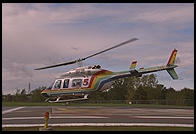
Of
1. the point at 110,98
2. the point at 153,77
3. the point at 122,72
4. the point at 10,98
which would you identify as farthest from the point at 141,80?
the point at 122,72

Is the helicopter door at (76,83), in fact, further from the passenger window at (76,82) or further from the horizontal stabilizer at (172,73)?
the horizontal stabilizer at (172,73)

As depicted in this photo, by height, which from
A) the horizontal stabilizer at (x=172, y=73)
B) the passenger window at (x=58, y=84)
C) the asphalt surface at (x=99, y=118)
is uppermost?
the horizontal stabilizer at (x=172, y=73)

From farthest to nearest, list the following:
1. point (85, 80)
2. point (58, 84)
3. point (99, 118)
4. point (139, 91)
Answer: point (139, 91) < point (58, 84) < point (85, 80) < point (99, 118)

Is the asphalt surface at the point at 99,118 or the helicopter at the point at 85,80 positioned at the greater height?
the helicopter at the point at 85,80

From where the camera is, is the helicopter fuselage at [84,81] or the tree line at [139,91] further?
the tree line at [139,91]

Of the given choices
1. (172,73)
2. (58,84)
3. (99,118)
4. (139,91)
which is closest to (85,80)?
(58,84)

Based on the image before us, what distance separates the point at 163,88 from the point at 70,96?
57.4 metres

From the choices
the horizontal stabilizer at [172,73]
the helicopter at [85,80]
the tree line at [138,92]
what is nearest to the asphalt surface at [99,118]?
the helicopter at [85,80]

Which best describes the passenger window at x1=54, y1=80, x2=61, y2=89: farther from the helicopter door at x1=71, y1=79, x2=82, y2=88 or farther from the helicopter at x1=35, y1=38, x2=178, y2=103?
the helicopter door at x1=71, y1=79, x2=82, y2=88

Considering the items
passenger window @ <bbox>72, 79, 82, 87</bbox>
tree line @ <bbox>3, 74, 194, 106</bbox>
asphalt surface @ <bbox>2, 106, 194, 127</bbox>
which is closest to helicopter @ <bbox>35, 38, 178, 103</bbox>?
passenger window @ <bbox>72, 79, 82, 87</bbox>

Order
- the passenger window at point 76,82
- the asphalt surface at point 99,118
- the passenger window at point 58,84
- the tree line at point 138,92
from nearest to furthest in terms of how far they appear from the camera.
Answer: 1. the asphalt surface at point 99,118
2. the passenger window at point 76,82
3. the passenger window at point 58,84
4. the tree line at point 138,92

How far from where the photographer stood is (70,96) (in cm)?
2898

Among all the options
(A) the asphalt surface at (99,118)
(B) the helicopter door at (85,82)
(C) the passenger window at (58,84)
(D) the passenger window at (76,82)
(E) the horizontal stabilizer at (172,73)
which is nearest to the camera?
(A) the asphalt surface at (99,118)

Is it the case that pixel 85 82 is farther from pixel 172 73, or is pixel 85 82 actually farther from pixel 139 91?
pixel 139 91
